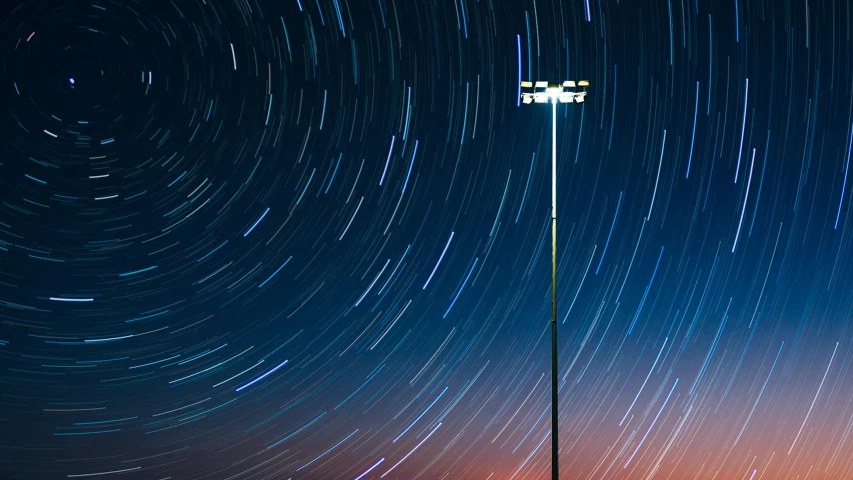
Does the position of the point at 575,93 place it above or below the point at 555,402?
above

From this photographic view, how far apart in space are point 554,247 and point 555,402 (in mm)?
2408

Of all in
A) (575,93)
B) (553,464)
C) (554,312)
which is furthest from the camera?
(575,93)

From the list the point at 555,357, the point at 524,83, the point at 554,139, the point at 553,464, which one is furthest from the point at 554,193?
the point at 553,464

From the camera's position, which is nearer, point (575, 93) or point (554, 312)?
point (554, 312)

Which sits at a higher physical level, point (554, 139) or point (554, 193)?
point (554, 139)

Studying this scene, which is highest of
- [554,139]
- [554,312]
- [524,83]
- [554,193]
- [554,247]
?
[524,83]

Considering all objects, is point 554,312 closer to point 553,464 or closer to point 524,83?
point 553,464

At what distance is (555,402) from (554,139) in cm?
437

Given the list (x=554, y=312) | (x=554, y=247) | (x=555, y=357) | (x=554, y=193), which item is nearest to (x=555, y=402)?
(x=555, y=357)

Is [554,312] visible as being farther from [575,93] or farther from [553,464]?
[575,93]

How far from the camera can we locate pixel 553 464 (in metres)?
10.8

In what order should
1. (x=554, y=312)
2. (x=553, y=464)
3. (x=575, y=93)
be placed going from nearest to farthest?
(x=553, y=464), (x=554, y=312), (x=575, y=93)

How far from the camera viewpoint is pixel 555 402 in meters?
11.0

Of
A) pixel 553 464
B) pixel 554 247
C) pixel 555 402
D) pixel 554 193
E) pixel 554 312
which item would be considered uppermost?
pixel 554 193
